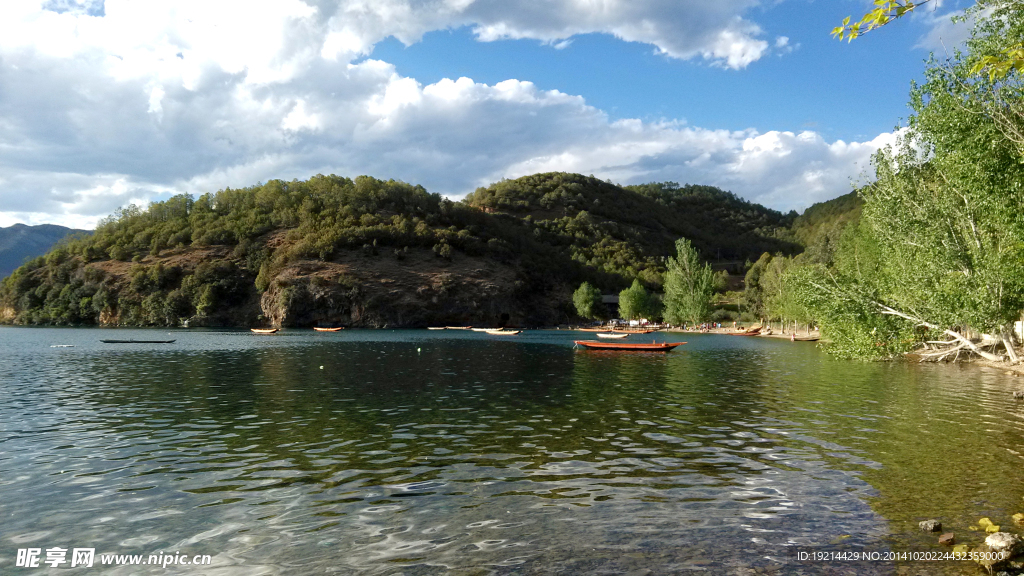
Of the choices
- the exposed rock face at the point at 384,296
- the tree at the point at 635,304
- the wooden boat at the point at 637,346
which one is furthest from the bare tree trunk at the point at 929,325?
Answer: the exposed rock face at the point at 384,296

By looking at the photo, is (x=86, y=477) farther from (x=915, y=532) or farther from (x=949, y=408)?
(x=949, y=408)

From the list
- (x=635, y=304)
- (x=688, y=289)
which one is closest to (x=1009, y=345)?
(x=688, y=289)

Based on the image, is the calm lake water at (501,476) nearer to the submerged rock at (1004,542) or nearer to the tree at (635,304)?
the submerged rock at (1004,542)

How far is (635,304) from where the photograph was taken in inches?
6895

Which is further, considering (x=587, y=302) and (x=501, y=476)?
(x=587, y=302)

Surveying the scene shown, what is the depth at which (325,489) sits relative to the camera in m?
14.7

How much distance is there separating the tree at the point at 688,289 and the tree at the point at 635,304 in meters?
17.3

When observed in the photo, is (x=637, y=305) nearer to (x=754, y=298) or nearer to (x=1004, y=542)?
(x=754, y=298)

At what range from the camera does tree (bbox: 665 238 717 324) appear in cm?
14762

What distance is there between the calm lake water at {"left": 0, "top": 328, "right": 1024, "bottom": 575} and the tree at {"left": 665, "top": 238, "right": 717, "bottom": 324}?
115m

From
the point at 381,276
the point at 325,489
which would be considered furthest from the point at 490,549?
the point at 381,276

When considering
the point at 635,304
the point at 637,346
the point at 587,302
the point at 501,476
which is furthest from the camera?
the point at 587,302

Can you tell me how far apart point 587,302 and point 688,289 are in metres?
42.3

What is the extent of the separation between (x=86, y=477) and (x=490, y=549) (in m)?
11.9
